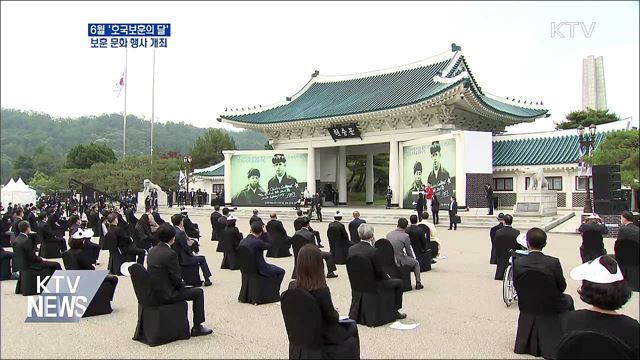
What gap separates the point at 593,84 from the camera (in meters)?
44.8

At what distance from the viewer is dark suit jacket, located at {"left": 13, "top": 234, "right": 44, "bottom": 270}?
7.73m

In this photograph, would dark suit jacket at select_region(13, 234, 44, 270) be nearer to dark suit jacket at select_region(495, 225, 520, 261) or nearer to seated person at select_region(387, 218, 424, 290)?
seated person at select_region(387, 218, 424, 290)

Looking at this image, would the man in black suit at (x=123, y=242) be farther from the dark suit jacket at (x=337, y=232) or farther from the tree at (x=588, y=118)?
the tree at (x=588, y=118)

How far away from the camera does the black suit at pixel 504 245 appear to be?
9.06m

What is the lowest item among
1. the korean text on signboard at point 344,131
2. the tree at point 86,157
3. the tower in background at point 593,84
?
the korean text on signboard at point 344,131

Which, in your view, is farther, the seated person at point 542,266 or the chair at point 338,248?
the chair at point 338,248

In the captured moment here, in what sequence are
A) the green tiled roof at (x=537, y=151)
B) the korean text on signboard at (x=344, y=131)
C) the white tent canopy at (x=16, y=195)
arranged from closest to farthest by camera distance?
the green tiled roof at (x=537, y=151), the korean text on signboard at (x=344, y=131), the white tent canopy at (x=16, y=195)

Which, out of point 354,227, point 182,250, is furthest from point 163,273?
point 354,227

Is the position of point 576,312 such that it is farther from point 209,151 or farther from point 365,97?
point 209,151

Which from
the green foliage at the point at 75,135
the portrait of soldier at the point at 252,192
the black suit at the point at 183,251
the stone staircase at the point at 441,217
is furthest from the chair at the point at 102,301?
the green foliage at the point at 75,135

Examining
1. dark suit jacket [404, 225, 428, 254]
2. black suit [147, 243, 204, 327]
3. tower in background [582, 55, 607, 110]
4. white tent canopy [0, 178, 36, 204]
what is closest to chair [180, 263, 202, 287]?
black suit [147, 243, 204, 327]

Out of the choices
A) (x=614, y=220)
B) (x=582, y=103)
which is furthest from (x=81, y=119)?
(x=614, y=220)

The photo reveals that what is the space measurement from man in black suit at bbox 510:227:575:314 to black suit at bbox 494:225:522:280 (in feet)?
13.4

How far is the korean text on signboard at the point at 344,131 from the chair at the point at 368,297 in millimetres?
24009
